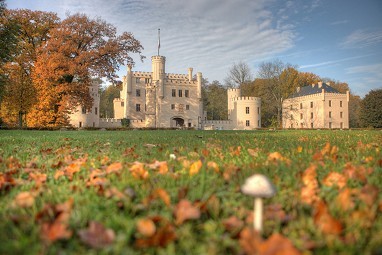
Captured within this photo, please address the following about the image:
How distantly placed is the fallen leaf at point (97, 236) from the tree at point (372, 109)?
48.2 meters

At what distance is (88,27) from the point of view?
25.6m

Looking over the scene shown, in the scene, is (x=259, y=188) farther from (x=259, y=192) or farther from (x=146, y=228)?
(x=146, y=228)

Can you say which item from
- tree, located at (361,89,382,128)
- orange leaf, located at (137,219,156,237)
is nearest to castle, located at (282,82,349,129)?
tree, located at (361,89,382,128)

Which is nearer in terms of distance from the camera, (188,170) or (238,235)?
(238,235)

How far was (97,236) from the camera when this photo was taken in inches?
43.6

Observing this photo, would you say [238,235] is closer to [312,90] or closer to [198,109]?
[198,109]

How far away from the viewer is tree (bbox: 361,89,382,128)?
135 feet

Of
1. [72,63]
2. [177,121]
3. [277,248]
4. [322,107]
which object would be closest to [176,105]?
[177,121]

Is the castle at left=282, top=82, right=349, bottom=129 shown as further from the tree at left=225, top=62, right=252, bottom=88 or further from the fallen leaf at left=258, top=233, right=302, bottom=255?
the fallen leaf at left=258, top=233, right=302, bottom=255

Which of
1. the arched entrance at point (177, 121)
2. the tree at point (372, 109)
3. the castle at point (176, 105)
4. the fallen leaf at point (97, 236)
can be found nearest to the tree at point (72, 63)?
the castle at point (176, 105)

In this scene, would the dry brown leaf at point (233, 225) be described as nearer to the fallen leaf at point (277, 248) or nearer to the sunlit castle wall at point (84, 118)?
the fallen leaf at point (277, 248)

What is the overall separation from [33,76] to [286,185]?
27.2 m

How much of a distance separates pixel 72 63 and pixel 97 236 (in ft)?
84.3

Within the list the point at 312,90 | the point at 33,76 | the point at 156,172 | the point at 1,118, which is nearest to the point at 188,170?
the point at 156,172
